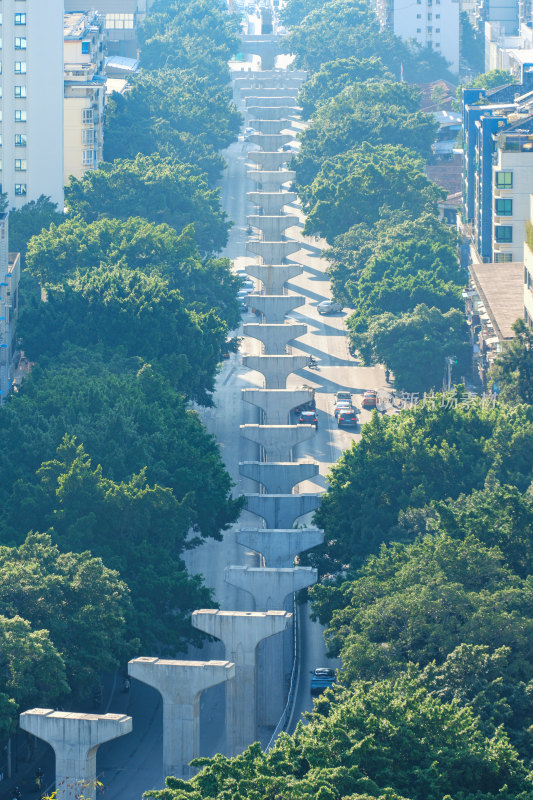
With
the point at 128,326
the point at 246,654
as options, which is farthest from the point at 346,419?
the point at 246,654

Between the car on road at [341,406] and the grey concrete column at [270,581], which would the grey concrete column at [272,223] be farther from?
the grey concrete column at [270,581]

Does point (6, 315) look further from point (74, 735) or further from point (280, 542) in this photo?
point (74, 735)

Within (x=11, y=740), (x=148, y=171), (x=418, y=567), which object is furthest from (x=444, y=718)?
(x=148, y=171)

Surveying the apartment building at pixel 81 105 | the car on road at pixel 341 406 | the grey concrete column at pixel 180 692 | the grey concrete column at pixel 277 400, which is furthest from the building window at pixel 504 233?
the grey concrete column at pixel 180 692

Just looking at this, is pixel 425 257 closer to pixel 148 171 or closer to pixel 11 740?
pixel 148 171

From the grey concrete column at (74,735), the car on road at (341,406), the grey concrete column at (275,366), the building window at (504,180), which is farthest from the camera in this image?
the building window at (504,180)

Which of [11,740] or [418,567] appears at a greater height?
[418,567]

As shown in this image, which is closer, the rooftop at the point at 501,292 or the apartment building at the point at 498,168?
the rooftop at the point at 501,292

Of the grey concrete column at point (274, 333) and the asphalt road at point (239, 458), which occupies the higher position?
the grey concrete column at point (274, 333)
